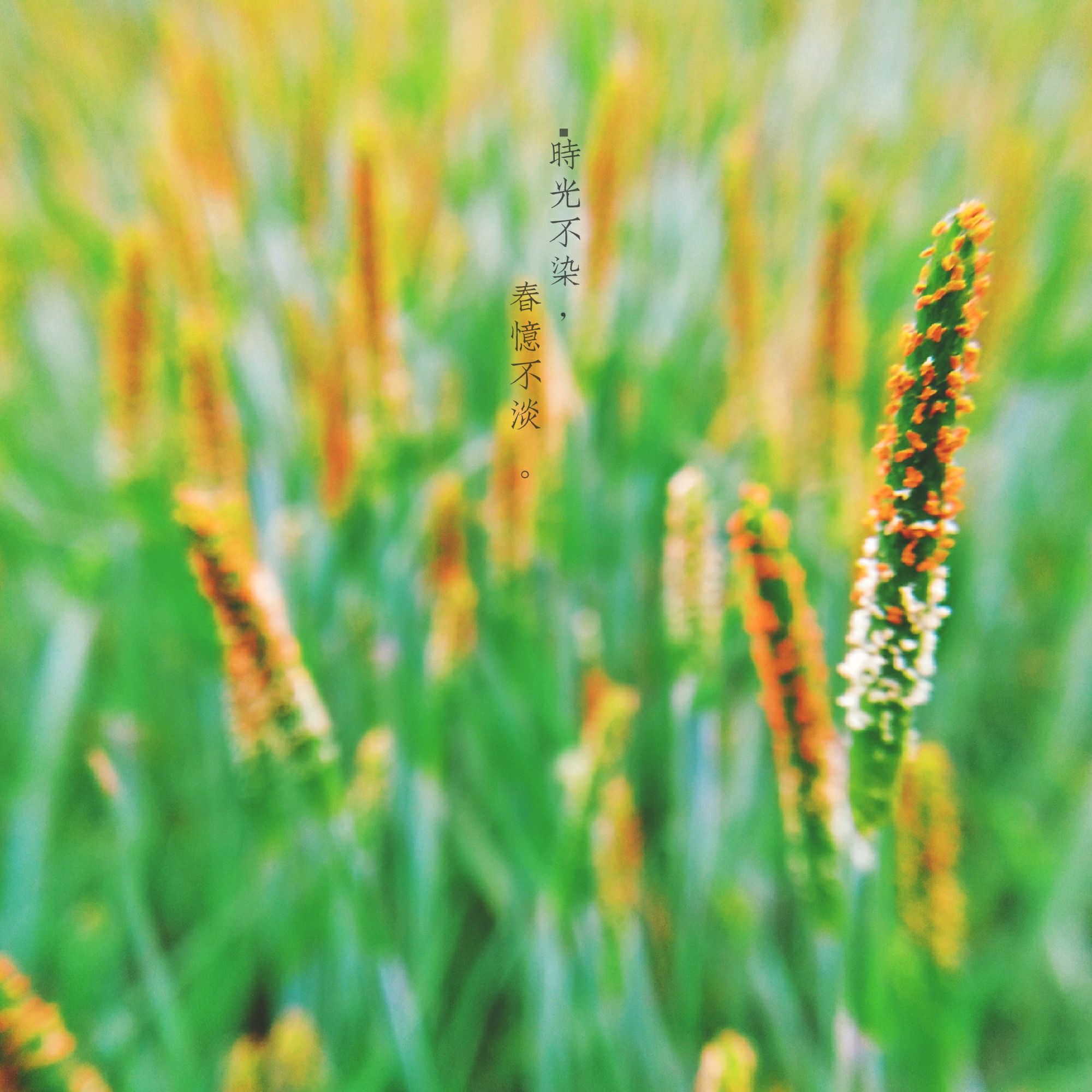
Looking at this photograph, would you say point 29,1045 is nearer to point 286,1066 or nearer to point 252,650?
point 252,650

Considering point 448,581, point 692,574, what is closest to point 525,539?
point 448,581

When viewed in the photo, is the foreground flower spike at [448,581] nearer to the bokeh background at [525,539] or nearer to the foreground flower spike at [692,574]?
the bokeh background at [525,539]

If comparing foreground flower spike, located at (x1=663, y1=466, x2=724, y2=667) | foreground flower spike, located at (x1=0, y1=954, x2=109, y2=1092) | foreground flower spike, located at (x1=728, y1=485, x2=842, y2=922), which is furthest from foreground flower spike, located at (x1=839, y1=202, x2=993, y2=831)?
foreground flower spike, located at (x1=0, y1=954, x2=109, y2=1092)

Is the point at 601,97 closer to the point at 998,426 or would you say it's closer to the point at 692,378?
the point at 692,378

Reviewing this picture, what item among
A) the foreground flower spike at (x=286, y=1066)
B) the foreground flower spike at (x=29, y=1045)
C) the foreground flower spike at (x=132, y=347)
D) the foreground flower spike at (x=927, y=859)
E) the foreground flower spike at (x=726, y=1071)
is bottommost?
the foreground flower spike at (x=286, y=1066)

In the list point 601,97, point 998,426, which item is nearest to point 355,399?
point 601,97

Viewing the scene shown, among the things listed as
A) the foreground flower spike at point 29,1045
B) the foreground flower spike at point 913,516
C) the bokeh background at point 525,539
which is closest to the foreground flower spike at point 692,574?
the bokeh background at point 525,539
